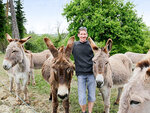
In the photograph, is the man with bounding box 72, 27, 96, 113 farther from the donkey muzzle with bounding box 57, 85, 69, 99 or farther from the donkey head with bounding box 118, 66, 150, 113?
the donkey head with bounding box 118, 66, 150, 113

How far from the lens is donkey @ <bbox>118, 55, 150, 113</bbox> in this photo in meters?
1.43

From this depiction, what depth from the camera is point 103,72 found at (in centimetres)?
305

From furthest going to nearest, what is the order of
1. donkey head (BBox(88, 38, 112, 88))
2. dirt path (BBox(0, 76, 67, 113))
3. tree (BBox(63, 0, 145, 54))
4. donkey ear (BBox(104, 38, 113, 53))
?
tree (BBox(63, 0, 145, 54)), dirt path (BBox(0, 76, 67, 113)), donkey ear (BBox(104, 38, 113, 53)), donkey head (BBox(88, 38, 112, 88))

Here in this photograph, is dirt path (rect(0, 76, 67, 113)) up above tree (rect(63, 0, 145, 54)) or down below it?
below

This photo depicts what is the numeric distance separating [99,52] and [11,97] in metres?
3.87

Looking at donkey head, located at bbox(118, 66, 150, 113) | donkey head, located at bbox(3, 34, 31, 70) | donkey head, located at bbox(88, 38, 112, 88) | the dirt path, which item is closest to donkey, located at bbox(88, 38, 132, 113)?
donkey head, located at bbox(88, 38, 112, 88)

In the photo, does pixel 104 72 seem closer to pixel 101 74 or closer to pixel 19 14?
pixel 101 74

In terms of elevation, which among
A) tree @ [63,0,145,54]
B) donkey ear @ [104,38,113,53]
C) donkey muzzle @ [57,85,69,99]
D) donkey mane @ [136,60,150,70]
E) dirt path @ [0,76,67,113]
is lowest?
dirt path @ [0,76,67,113]

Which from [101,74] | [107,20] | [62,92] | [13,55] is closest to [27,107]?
[13,55]

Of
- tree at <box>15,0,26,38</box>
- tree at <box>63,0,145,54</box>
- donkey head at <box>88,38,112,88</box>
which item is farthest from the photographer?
tree at <box>15,0,26,38</box>

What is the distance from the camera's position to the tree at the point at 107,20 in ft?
41.2

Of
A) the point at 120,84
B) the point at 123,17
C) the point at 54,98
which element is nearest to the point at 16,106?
the point at 54,98

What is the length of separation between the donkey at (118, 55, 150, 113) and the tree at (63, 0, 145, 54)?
11.2 metres

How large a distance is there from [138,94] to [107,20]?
1205cm
